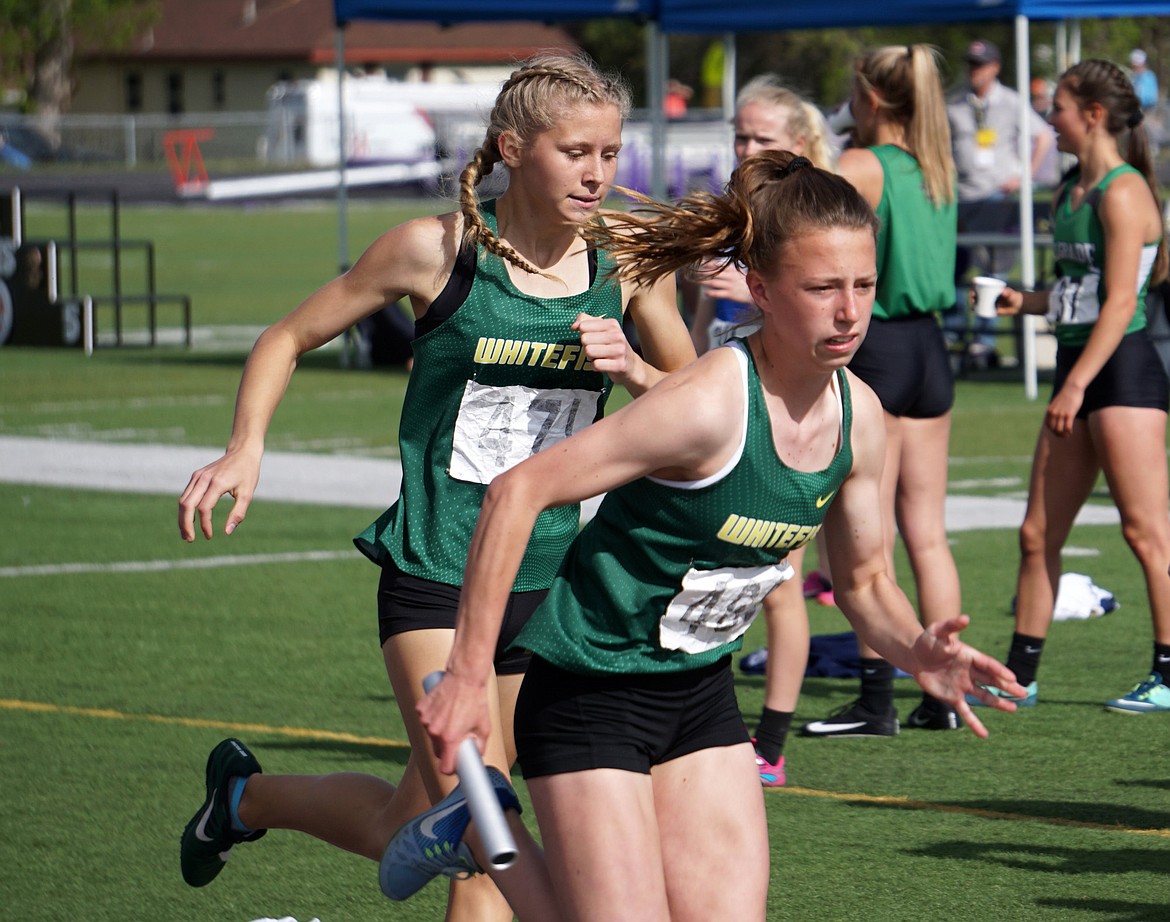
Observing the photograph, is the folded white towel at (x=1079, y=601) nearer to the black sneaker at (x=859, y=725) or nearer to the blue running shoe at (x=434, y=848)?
the black sneaker at (x=859, y=725)

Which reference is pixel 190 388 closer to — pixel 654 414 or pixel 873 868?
pixel 873 868

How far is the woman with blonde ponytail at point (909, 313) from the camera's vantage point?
6.97 m

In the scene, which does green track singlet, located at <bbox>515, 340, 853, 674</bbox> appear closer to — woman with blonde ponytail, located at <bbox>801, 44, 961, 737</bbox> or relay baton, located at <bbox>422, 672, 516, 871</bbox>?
relay baton, located at <bbox>422, 672, 516, 871</bbox>

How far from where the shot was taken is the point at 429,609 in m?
4.42

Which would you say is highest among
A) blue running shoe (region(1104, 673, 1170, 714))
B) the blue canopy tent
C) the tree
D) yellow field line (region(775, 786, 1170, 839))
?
the tree

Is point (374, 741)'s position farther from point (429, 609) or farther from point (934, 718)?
point (429, 609)

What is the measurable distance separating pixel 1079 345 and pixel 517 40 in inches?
3149

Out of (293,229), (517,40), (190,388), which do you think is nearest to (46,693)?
(190,388)

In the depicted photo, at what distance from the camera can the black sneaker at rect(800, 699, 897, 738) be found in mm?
6969

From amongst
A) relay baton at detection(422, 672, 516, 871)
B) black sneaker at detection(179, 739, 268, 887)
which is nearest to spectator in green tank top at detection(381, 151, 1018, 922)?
relay baton at detection(422, 672, 516, 871)

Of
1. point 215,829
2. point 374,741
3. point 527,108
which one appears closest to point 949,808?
point 374,741

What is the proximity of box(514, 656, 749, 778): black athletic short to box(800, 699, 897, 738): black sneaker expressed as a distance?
3.07 meters

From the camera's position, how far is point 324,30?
8519 centimetres

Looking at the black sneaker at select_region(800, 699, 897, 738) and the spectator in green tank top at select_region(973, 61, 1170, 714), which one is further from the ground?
the spectator in green tank top at select_region(973, 61, 1170, 714)
